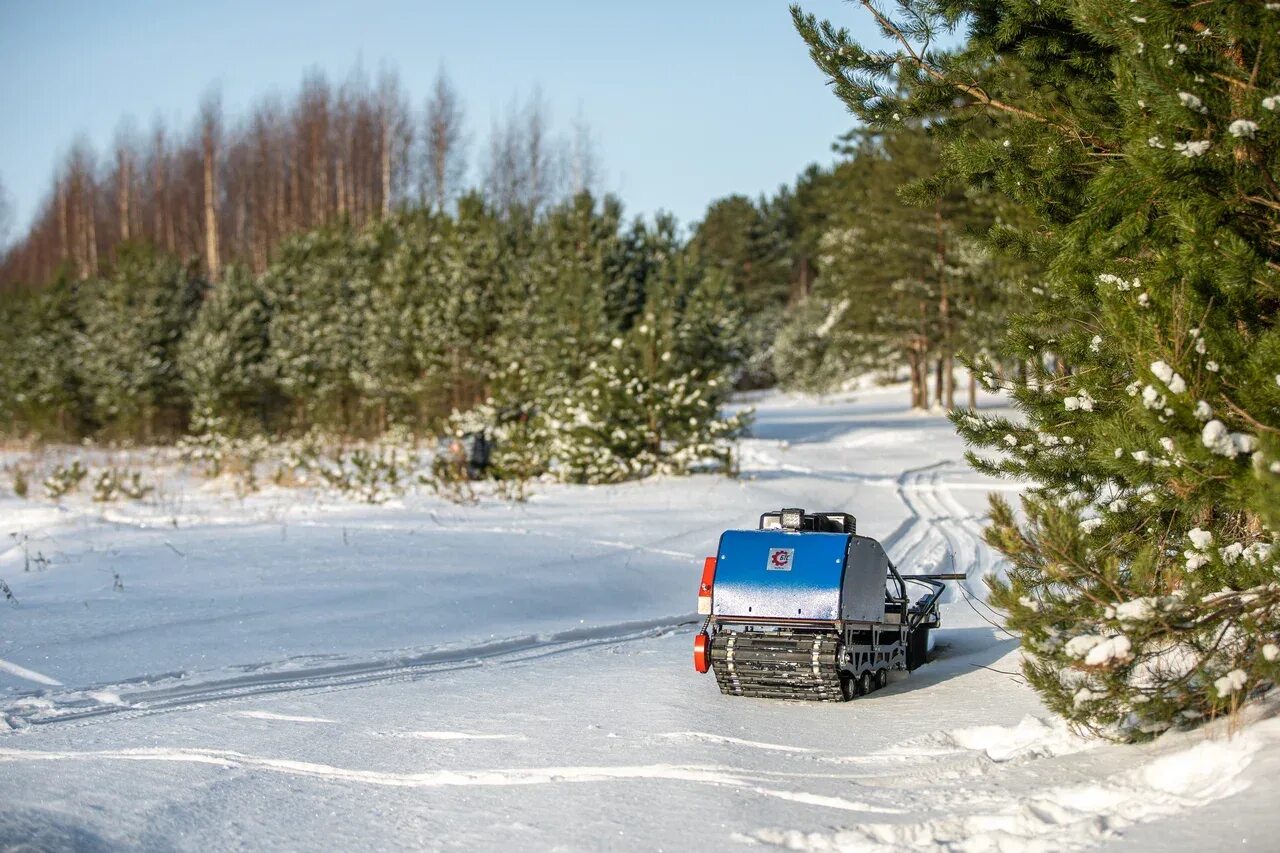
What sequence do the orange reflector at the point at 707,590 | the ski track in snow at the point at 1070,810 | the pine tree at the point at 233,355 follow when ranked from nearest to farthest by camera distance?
the ski track in snow at the point at 1070,810
the orange reflector at the point at 707,590
the pine tree at the point at 233,355

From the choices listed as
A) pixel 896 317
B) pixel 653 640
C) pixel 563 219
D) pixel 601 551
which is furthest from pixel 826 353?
pixel 653 640

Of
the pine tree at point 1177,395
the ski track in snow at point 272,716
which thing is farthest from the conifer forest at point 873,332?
the ski track in snow at point 272,716

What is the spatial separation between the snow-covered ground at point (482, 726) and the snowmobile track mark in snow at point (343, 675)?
0.14ft

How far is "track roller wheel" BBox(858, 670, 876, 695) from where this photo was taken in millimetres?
8539

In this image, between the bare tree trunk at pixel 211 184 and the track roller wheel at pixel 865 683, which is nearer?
the track roller wheel at pixel 865 683

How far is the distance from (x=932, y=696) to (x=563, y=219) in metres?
28.6

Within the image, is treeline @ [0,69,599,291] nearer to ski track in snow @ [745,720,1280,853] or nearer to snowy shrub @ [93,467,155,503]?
snowy shrub @ [93,467,155,503]

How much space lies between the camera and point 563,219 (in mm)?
35500

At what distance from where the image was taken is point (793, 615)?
8.12 meters

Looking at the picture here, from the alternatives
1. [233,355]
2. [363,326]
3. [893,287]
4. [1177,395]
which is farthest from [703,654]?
[893,287]

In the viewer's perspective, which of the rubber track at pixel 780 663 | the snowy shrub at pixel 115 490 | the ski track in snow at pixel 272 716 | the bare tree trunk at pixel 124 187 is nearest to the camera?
the ski track in snow at pixel 272 716

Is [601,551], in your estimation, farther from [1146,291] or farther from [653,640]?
[1146,291]

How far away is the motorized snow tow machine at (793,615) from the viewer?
806 centimetres

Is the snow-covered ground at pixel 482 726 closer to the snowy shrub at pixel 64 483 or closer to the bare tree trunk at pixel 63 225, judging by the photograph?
the snowy shrub at pixel 64 483
